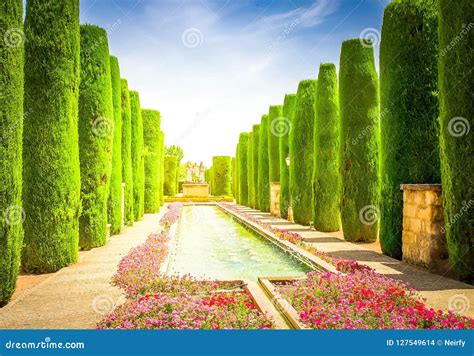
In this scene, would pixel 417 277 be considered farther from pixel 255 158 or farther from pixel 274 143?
pixel 255 158

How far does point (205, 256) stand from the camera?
1016 centimetres

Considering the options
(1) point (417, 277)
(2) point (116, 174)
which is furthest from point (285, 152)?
(1) point (417, 277)

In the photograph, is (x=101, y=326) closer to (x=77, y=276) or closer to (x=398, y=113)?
(x=77, y=276)

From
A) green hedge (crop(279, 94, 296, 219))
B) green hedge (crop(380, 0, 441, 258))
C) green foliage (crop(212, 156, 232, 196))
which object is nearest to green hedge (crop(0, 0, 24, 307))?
green hedge (crop(380, 0, 441, 258))

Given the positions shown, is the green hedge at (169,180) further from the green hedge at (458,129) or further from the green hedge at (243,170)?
the green hedge at (458,129)

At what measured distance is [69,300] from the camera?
5.82 m

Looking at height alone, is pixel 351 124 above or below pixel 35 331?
above

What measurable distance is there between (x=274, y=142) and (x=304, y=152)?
6323 mm

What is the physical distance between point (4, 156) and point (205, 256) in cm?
575

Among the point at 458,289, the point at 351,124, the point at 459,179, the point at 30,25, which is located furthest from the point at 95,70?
the point at 458,289

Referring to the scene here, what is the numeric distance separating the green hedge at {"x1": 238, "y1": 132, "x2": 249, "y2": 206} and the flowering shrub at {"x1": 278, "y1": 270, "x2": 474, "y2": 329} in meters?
26.0

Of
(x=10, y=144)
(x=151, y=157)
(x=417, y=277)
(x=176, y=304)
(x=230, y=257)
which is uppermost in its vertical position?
(x=151, y=157)

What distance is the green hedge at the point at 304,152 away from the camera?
1711cm

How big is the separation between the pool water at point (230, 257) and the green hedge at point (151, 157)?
29.5 feet
